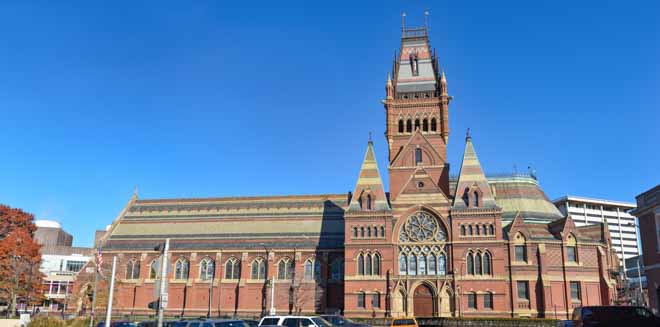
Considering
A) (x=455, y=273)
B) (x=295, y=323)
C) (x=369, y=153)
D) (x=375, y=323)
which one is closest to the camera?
(x=295, y=323)

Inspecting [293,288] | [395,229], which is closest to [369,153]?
[395,229]

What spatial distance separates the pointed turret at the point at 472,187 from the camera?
62406mm

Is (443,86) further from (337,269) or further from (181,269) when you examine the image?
(181,269)

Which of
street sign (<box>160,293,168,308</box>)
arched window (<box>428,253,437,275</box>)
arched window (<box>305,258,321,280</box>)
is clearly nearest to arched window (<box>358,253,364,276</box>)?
arched window (<box>428,253,437,275</box>)

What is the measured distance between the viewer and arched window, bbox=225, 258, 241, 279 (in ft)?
246

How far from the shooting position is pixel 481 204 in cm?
6228

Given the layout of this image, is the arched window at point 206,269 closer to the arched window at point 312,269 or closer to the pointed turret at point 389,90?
the arched window at point 312,269

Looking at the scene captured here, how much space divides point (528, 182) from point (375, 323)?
3212 cm

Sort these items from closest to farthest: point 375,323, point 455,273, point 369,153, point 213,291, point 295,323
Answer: point 295,323 < point 375,323 < point 455,273 < point 369,153 < point 213,291

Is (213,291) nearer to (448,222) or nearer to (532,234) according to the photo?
(448,222)

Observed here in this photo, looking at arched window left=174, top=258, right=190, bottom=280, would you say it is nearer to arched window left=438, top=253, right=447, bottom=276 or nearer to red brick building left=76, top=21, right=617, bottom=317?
red brick building left=76, top=21, right=617, bottom=317

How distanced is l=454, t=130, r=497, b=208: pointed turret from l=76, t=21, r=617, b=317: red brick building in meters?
0.13

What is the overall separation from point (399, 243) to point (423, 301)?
274 inches

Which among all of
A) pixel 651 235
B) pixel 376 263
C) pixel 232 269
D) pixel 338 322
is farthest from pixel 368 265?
pixel 651 235
